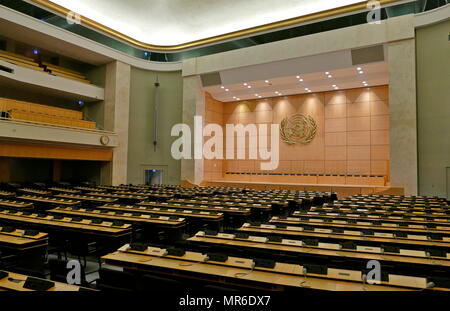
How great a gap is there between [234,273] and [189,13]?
18.0 m

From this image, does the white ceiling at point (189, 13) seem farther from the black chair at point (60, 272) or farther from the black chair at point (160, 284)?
the black chair at point (160, 284)

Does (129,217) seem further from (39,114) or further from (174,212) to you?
(39,114)

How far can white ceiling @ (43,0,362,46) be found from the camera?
17891 mm

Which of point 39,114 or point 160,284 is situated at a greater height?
point 39,114

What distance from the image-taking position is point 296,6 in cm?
1794

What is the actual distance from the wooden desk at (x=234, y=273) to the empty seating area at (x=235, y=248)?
0.01m

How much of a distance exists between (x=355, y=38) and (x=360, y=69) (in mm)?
1995

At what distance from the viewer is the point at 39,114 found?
1686 centimetres

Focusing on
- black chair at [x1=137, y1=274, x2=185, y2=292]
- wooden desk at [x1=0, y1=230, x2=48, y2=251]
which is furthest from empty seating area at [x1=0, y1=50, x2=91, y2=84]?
black chair at [x1=137, y1=274, x2=185, y2=292]

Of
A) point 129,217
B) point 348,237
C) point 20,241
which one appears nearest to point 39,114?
point 129,217

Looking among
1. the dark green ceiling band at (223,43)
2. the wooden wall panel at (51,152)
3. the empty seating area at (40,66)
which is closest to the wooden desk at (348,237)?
the wooden wall panel at (51,152)

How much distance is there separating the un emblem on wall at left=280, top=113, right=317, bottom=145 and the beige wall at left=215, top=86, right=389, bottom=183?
0.28 m

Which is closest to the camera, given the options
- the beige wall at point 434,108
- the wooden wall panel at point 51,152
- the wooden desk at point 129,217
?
the wooden desk at point 129,217

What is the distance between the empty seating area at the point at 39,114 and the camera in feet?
51.9
